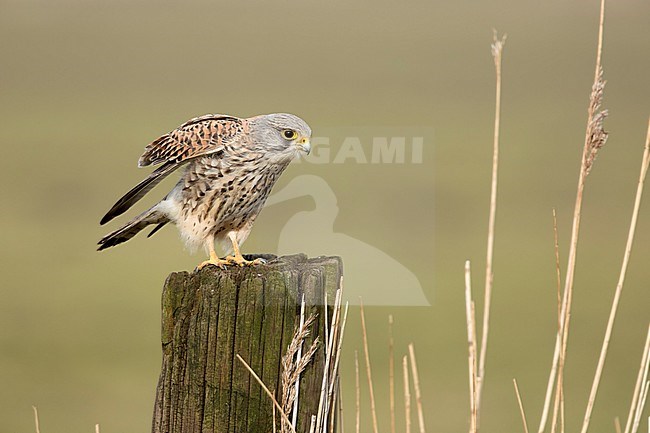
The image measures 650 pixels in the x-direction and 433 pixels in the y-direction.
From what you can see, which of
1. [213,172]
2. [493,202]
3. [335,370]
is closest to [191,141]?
[213,172]

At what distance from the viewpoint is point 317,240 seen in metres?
2.35

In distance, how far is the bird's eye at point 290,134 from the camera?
8.45ft

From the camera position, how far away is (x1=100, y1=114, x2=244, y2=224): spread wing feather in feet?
8.89

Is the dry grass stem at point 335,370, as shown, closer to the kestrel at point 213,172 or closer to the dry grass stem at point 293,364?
the dry grass stem at point 293,364

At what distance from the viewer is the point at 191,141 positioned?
2729 mm

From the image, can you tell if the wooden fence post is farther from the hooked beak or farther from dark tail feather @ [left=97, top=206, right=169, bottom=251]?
dark tail feather @ [left=97, top=206, right=169, bottom=251]

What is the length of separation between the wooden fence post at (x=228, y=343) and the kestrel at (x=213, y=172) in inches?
30.5

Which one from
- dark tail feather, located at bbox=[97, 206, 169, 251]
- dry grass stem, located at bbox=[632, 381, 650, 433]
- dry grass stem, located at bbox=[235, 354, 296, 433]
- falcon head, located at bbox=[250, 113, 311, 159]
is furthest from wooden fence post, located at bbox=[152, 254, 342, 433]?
dark tail feather, located at bbox=[97, 206, 169, 251]

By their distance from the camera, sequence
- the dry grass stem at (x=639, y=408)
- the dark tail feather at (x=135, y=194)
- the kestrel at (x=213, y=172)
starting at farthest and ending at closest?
the kestrel at (x=213, y=172), the dark tail feather at (x=135, y=194), the dry grass stem at (x=639, y=408)

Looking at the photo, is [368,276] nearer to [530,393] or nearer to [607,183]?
[530,393]

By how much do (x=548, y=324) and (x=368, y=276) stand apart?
25.8 feet

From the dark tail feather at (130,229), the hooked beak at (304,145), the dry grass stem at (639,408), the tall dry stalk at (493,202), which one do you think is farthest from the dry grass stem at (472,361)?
the dark tail feather at (130,229)

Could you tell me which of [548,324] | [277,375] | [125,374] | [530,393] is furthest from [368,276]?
[548,324]

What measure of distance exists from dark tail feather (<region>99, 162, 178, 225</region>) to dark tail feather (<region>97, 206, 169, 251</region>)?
0.12m
